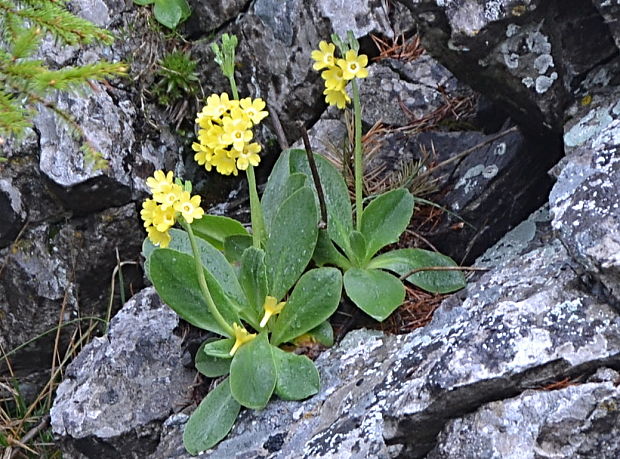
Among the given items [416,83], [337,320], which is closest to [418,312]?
[337,320]

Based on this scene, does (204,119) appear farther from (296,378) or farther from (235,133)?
(296,378)

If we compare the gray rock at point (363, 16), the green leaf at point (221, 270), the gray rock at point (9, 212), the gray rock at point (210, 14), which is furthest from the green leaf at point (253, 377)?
the gray rock at point (210, 14)

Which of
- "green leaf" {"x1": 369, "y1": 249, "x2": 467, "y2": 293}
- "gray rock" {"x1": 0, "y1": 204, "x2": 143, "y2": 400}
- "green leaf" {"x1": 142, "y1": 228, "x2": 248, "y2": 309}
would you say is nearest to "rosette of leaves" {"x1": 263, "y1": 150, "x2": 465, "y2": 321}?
"green leaf" {"x1": 369, "y1": 249, "x2": 467, "y2": 293}

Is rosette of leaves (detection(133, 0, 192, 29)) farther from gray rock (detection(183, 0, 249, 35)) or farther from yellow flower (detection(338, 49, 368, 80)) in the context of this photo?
yellow flower (detection(338, 49, 368, 80))

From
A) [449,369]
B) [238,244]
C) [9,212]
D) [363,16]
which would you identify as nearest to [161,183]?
[238,244]

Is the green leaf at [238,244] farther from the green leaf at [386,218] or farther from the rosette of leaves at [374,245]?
the green leaf at [386,218]
